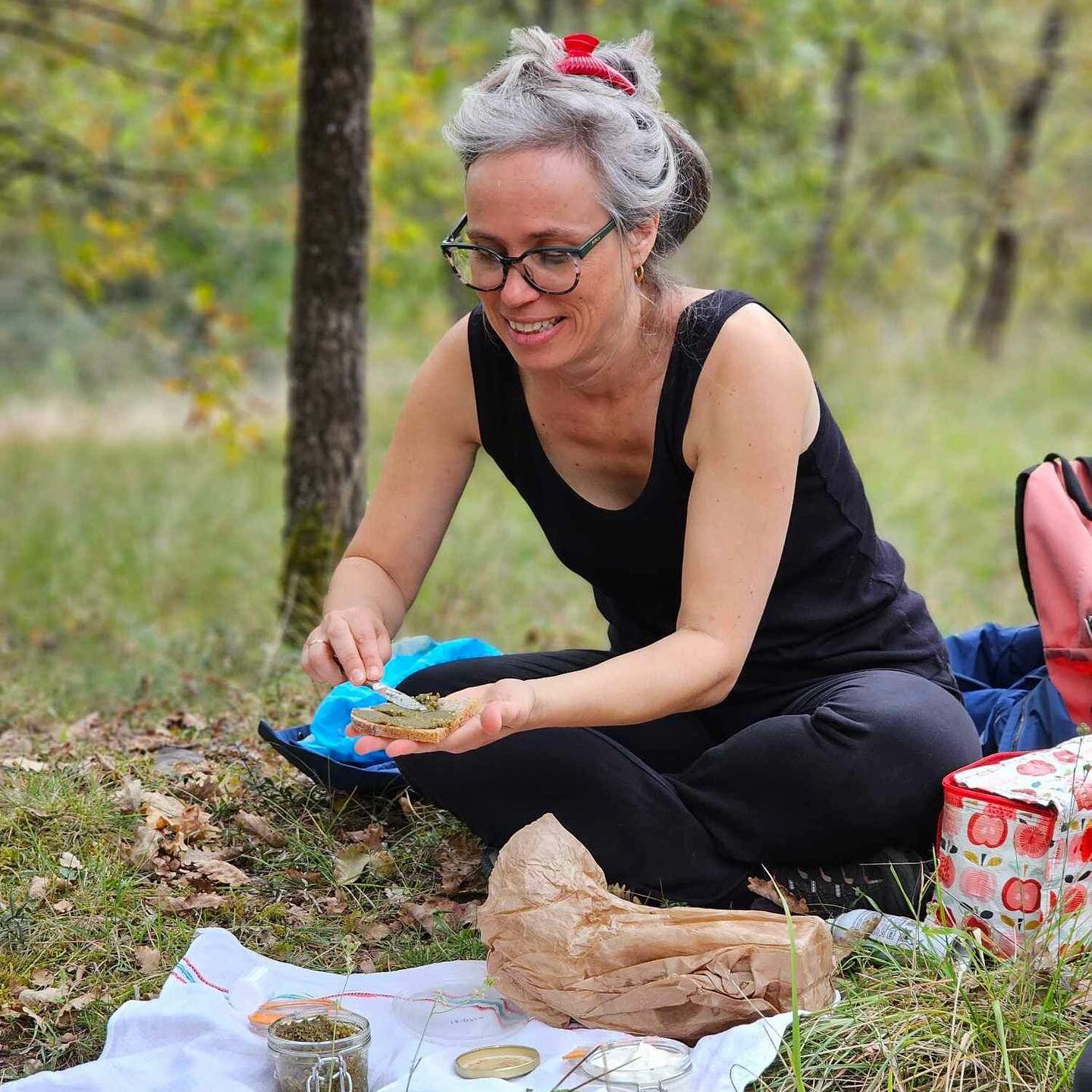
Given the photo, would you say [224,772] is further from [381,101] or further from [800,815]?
[381,101]

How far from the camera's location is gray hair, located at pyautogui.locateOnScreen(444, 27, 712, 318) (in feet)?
8.23

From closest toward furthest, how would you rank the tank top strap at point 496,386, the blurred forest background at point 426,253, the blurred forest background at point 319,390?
1. the blurred forest background at point 319,390
2. the tank top strap at point 496,386
3. the blurred forest background at point 426,253

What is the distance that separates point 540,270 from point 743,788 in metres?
1.10

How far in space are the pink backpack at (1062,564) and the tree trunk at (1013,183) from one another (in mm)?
12147

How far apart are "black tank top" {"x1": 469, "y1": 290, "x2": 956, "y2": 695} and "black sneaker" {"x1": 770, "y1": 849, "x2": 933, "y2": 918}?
41cm

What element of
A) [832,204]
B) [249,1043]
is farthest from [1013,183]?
[249,1043]

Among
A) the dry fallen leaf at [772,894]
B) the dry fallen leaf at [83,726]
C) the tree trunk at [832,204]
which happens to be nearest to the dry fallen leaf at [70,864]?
the dry fallen leaf at [83,726]

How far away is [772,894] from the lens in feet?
9.11

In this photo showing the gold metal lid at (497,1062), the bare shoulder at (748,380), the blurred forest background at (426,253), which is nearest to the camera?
the gold metal lid at (497,1062)

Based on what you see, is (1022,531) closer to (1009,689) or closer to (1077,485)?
(1077,485)

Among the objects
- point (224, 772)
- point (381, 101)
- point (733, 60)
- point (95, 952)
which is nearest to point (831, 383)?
point (733, 60)

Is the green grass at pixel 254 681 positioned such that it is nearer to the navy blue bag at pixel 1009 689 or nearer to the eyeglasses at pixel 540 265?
the navy blue bag at pixel 1009 689

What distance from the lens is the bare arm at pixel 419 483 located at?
3.02m

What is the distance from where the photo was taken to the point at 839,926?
2682 millimetres
